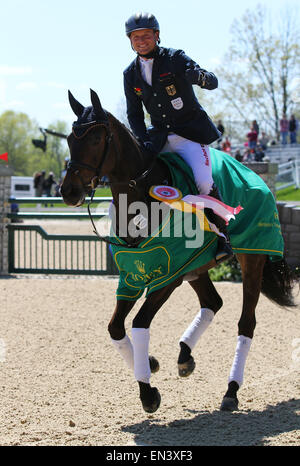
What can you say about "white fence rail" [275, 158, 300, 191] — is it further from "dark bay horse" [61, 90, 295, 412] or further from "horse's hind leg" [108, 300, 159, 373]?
"horse's hind leg" [108, 300, 159, 373]

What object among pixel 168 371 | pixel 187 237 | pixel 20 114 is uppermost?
pixel 20 114

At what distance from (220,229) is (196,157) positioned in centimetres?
59

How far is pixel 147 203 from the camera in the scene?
15.1ft

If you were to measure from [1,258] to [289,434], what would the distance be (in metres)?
8.17

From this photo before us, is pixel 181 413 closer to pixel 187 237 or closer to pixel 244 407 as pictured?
pixel 244 407

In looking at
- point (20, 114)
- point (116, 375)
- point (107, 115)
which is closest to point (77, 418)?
point (116, 375)

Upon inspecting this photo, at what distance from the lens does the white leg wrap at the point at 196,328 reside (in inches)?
208

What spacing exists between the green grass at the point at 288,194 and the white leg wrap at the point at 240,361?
1588 cm

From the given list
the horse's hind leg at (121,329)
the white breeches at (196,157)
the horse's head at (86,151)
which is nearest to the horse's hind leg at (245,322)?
the horse's hind leg at (121,329)

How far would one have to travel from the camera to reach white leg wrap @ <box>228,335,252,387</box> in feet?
16.3

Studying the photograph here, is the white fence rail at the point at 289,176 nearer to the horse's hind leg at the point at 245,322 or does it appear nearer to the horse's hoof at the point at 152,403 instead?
the horse's hind leg at the point at 245,322

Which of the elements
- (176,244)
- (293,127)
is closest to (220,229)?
(176,244)

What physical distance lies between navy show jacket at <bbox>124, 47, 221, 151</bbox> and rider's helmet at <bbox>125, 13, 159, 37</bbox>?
9.9 inches

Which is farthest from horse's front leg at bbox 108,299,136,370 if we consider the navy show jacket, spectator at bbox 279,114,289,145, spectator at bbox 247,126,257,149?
spectator at bbox 279,114,289,145
